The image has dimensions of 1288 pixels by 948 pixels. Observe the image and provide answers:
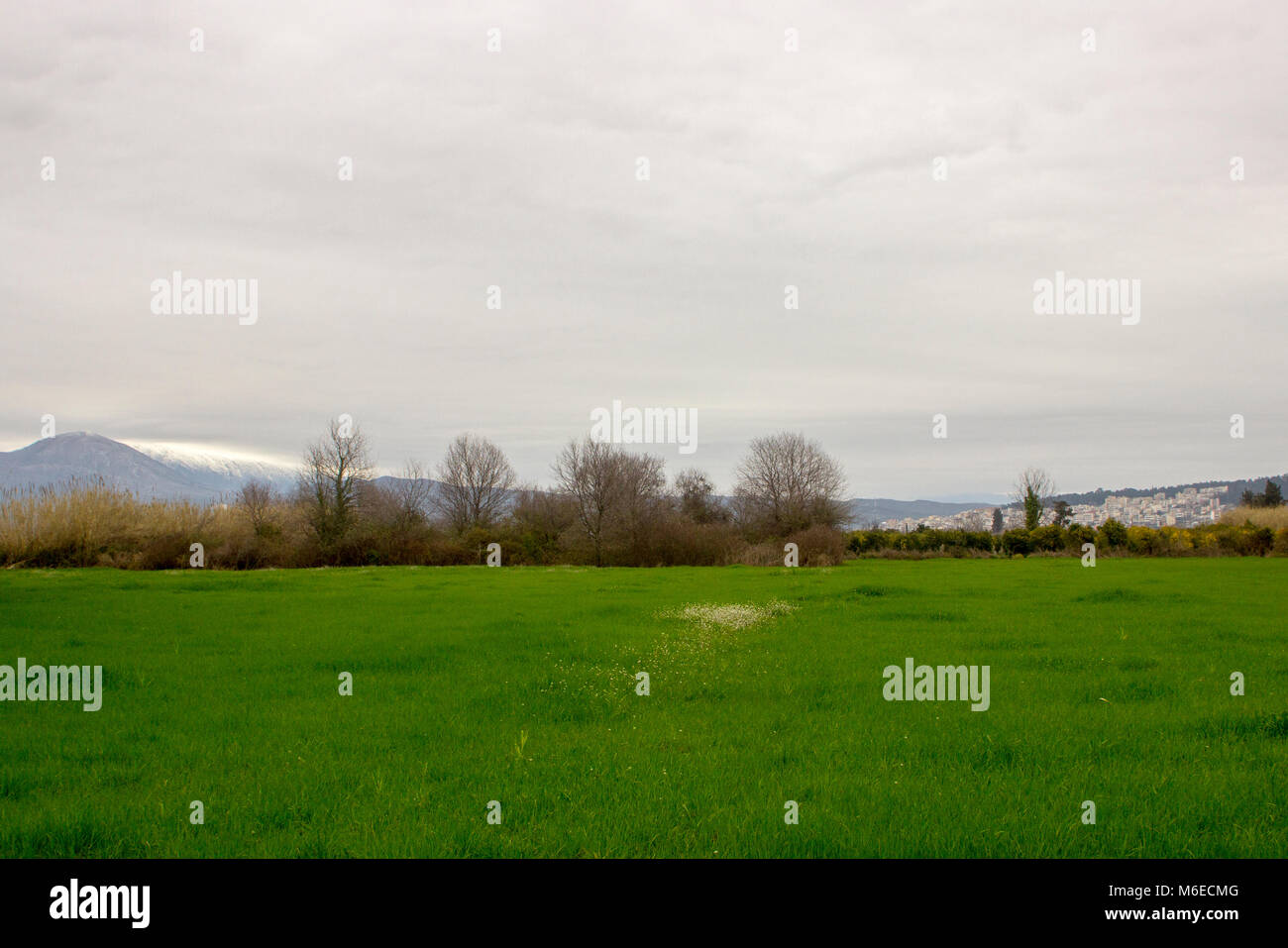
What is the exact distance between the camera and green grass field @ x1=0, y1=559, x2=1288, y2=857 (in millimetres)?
5863

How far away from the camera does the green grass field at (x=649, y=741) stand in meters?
5.86

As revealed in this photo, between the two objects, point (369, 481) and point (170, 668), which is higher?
point (369, 481)

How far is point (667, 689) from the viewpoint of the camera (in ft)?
35.8

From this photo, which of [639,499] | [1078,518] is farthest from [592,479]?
[1078,518]

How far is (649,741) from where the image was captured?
8.28 metres

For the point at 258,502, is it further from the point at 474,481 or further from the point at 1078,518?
the point at 1078,518

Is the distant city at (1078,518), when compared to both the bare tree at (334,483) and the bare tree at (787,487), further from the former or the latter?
the bare tree at (334,483)

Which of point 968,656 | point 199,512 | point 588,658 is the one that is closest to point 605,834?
point 588,658
